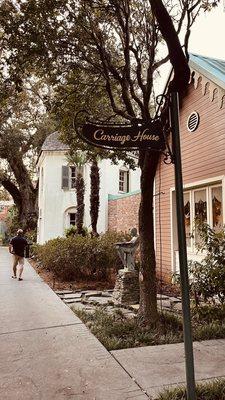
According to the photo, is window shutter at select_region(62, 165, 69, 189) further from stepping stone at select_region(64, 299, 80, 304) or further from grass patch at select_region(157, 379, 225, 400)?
grass patch at select_region(157, 379, 225, 400)

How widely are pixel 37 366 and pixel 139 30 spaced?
7279 mm

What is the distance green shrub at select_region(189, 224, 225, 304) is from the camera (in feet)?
21.0

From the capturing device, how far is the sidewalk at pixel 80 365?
414cm

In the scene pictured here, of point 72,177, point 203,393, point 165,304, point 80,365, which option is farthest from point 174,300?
point 72,177

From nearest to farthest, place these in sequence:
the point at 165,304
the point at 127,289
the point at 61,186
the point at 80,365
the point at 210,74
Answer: the point at 80,365 → the point at 165,304 → the point at 127,289 → the point at 210,74 → the point at 61,186

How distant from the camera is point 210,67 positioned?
10.4 metres

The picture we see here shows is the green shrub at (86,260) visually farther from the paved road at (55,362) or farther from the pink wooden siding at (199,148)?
the paved road at (55,362)

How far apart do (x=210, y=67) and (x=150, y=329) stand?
24.4 feet

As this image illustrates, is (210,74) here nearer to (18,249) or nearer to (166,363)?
(166,363)

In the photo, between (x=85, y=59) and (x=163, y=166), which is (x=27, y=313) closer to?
(x=85, y=59)

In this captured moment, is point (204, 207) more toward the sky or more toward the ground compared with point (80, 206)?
more toward the ground

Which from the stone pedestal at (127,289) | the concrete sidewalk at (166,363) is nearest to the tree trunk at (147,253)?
the concrete sidewalk at (166,363)

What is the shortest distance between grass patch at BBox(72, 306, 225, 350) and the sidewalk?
0.21m

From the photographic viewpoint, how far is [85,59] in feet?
28.5
